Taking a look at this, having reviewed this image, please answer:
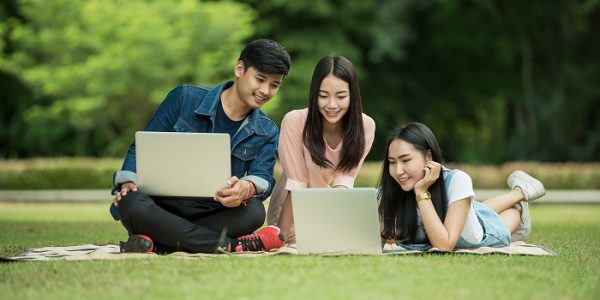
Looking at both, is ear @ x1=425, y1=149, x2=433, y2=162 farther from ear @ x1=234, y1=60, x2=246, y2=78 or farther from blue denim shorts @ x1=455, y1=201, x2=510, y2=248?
ear @ x1=234, y1=60, x2=246, y2=78

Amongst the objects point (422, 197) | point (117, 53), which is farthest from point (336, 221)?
point (117, 53)

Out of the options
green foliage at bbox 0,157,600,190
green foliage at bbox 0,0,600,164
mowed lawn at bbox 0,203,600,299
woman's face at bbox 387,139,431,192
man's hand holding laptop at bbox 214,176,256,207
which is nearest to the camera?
mowed lawn at bbox 0,203,600,299

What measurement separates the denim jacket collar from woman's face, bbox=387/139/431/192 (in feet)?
3.09

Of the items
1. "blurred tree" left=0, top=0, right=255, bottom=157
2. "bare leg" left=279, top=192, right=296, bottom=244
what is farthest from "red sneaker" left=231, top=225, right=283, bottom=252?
"blurred tree" left=0, top=0, right=255, bottom=157

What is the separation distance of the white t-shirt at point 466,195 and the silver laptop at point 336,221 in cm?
55

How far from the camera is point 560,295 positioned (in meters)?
4.77

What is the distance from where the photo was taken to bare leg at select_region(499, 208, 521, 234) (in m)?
7.61

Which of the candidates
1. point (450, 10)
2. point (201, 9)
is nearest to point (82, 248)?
point (201, 9)

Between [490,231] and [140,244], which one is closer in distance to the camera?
[140,244]

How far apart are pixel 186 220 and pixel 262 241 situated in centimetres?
53

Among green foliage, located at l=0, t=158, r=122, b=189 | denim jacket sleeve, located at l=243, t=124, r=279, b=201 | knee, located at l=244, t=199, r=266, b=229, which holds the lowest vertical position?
green foliage, located at l=0, t=158, r=122, b=189

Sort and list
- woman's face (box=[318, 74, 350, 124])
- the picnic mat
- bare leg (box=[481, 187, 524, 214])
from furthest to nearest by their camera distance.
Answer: bare leg (box=[481, 187, 524, 214])
woman's face (box=[318, 74, 350, 124])
the picnic mat

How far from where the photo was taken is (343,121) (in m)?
7.29

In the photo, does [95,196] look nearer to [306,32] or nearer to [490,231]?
[306,32]
